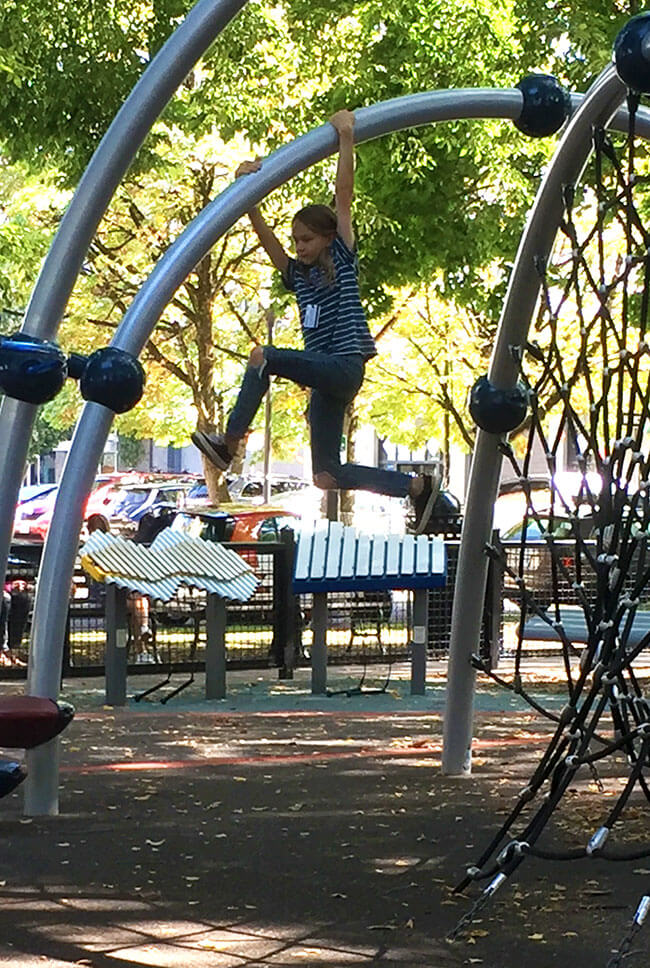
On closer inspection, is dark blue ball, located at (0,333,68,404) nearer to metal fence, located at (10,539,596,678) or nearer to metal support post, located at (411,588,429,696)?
metal support post, located at (411,588,429,696)

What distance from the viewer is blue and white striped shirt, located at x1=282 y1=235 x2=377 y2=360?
20.0 feet

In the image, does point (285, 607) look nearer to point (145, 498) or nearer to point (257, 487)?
point (145, 498)

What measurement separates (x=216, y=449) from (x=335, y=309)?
0.72 m

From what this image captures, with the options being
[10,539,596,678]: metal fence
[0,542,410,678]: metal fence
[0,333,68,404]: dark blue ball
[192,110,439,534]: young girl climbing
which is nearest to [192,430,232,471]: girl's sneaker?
[192,110,439,534]: young girl climbing

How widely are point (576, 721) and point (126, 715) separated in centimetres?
590

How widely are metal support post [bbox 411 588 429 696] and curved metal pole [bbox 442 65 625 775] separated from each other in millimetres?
3652

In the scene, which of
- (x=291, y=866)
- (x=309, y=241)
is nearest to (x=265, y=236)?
(x=309, y=241)

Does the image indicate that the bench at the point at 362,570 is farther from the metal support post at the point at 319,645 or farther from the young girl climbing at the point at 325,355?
the young girl climbing at the point at 325,355

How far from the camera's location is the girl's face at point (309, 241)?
6.16m

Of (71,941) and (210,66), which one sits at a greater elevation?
(210,66)

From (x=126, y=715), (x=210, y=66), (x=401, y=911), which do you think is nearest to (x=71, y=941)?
(x=401, y=911)

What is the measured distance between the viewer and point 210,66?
13.7 m

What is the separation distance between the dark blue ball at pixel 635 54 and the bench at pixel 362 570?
6.95 m

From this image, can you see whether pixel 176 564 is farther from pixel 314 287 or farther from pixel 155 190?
pixel 155 190
